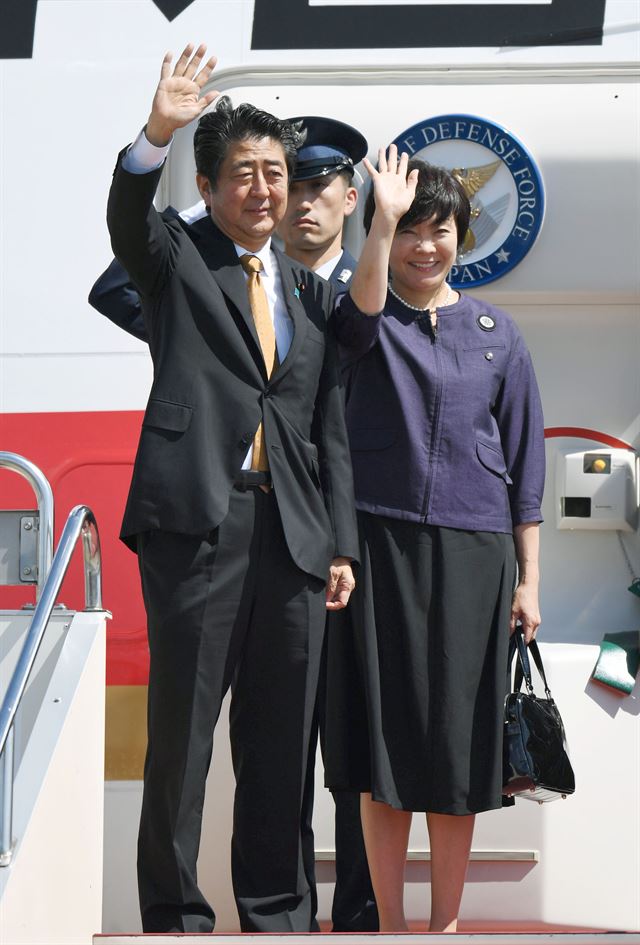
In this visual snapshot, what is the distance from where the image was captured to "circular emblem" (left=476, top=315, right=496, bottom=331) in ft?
11.2

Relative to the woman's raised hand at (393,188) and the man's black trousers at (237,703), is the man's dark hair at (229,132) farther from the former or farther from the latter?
the man's black trousers at (237,703)

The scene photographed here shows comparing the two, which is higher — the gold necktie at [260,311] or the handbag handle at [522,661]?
the gold necktie at [260,311]

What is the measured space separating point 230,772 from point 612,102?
222 cm

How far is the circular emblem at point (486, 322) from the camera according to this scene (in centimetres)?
341

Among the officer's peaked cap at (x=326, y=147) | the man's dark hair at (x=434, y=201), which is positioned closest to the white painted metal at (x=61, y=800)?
the man's dark hair at (x=434, y=201)

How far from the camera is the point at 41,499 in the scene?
126 inches

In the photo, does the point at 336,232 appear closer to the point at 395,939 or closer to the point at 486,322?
the point at 486,322

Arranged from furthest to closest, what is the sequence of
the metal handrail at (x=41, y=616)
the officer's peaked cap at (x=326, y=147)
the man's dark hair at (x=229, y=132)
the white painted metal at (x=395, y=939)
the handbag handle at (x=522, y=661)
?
the officer's peaked cap at (x=326, y=147), the handbag handle at (x=522, y=661), the man's dark hair at (x=229, y=132), the white painted metal at (x=395, y=939), the metal handrail at (x=41, y=616)

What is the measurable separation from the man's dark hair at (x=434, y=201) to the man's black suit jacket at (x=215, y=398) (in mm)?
356

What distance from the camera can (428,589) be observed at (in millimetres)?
3250

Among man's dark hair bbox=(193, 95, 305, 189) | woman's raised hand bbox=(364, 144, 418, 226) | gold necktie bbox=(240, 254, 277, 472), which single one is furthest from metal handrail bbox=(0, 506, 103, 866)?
woman's raised hand bbox=(364, 144, 418, 226)

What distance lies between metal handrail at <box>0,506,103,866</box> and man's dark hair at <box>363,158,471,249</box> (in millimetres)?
987

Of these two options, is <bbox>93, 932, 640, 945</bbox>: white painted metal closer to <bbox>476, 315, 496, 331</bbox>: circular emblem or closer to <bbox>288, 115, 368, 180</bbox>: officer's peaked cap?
<bbox>476, 315, 496, 331</bbox>: circular emblem

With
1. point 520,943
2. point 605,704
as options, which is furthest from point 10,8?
point 520,943
